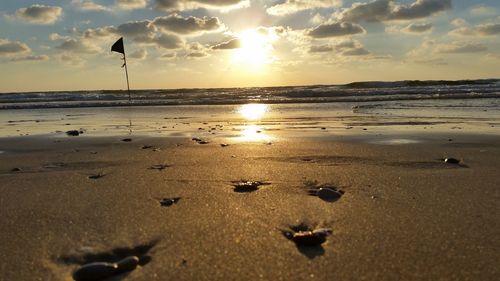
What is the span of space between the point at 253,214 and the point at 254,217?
0.06 meters

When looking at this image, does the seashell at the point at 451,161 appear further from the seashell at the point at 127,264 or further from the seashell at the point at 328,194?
the seashell at the point at 127,264

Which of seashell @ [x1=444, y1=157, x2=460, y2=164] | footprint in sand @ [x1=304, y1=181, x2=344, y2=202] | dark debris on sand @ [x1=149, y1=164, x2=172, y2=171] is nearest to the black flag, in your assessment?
dark debris on sand @ [x1=149, y1=164, x2=172, y2=171]

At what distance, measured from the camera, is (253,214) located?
2543mm

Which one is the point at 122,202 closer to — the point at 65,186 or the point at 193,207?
the point at 193,207

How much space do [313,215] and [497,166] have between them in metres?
2.39

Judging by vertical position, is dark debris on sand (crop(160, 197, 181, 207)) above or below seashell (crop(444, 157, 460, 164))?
above

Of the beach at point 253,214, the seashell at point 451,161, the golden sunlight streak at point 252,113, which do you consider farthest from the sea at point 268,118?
the seashell at point 451,161

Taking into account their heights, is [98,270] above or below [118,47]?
below

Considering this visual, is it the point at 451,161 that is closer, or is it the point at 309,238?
the point at 309,238

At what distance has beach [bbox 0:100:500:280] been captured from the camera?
182 cm

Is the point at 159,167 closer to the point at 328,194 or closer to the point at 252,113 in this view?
the point at 328,194

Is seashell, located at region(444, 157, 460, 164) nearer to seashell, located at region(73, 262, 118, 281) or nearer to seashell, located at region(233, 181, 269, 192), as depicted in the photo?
seashell, located at region(233, 181, 269, 192)

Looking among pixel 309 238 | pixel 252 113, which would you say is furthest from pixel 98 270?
pixel 252 113

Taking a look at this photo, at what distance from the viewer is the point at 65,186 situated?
339 cm
